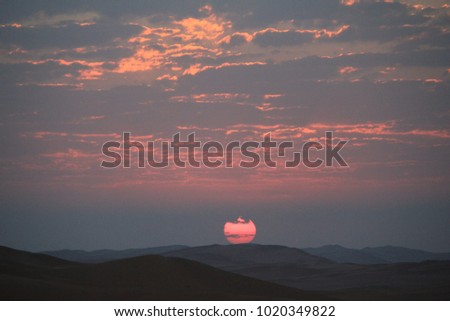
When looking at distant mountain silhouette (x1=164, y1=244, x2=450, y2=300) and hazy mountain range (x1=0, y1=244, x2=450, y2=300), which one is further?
distant mountain silhouette (x1=164, y1=244, x2=450, y2=300)

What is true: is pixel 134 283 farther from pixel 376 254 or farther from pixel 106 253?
pixel 376 254

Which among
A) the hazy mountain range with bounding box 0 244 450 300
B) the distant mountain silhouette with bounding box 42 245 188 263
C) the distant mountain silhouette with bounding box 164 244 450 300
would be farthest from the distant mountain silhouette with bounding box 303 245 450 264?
the hazy mountain range with bounding box 0 244 450 300

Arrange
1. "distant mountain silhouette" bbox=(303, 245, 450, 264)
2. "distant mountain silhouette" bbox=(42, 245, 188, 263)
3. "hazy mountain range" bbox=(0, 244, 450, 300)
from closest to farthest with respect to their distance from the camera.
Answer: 1. "hazy mountain range" bbox=(0, 244, 450, 300)
2. "distant mountain silhouette" bbox=(42, 245, 188, 263)
3. "distant mountain silhouette" bbox=(303, 245, 450, 264)

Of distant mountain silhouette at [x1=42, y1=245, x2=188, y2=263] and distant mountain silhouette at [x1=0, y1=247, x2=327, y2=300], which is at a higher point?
distant mountain silhouette at [x1=0, y1=247, x2=327, y2=300]

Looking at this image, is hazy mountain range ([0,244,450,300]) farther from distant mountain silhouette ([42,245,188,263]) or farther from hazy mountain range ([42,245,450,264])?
hazy mountain range ([42,245,450,264])

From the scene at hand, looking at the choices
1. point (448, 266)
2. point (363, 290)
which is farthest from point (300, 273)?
point (363, 290)

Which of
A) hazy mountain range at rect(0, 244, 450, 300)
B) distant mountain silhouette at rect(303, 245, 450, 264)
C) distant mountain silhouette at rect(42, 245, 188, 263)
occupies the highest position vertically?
hazy mountain range at rect(0, 244, 450, 300)
